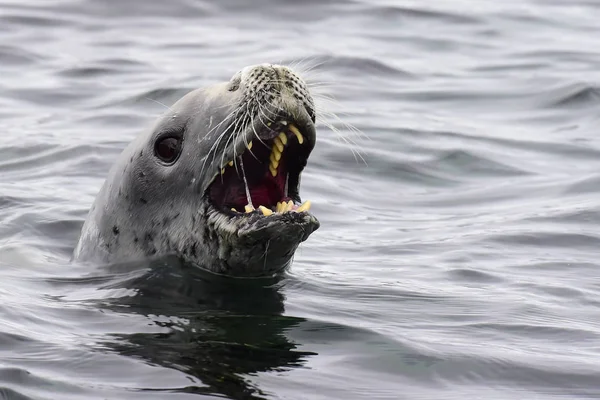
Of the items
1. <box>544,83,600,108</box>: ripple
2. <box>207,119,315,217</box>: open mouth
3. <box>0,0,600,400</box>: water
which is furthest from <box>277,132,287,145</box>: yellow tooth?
<box>544,83,600,108</box>: ripple

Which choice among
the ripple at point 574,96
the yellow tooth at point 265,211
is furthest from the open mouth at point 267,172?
the ripple at point 574,96

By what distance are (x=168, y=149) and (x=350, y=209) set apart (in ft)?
11.3

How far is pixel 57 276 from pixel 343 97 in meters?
7.17

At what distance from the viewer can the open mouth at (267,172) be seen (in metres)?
6.81

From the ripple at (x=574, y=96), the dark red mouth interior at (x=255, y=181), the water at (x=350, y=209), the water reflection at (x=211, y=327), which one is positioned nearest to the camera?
the water reflection at (x=211, y=327)

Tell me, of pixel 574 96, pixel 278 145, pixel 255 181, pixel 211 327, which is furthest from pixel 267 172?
pixel 574 96

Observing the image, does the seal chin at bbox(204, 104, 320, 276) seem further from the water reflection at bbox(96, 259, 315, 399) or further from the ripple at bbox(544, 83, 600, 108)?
the ripple at bbox(544, 83, 600, 108)

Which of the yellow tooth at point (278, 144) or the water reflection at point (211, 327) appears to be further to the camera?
the yellow tooth at point (278, 144)

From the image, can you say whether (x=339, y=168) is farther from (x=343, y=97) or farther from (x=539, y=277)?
(x=539, y=277)

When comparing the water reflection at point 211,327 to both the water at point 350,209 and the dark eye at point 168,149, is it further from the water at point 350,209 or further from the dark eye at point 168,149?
the dark eye at point 168,149

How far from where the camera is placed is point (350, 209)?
10.4 m

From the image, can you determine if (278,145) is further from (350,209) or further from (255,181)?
(350,209)

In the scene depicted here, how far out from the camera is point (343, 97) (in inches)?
564

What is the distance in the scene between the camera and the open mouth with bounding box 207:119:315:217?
6.81 meters
